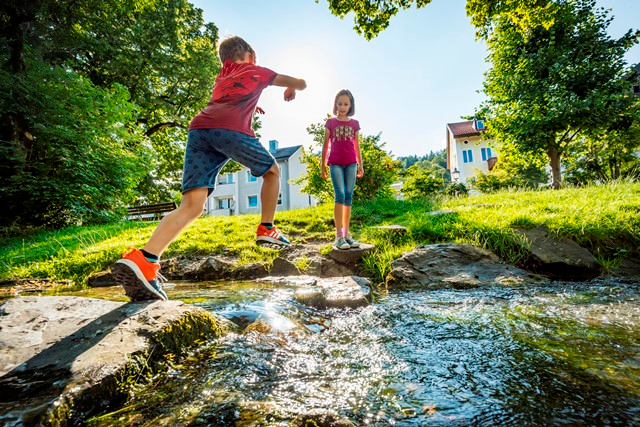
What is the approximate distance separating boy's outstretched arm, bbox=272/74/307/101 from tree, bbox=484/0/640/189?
14.0m

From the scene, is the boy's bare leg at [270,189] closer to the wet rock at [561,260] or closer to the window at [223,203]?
the wet rock at [561,260]

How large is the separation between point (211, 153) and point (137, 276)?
3.39ft

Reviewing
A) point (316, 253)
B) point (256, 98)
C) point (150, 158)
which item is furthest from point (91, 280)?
point (150, 158)

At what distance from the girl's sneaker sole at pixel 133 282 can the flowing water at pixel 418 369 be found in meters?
0.44

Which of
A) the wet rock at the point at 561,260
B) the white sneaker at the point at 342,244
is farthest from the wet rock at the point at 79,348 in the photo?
the wet rock at the point at 561,260

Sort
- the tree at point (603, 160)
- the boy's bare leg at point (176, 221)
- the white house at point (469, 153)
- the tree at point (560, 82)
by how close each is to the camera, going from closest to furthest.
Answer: the boy's bare leg at point (176, 221)
the tree at point (560, 82)
the tree at point (603, 160)
the white house at point (469, 153)

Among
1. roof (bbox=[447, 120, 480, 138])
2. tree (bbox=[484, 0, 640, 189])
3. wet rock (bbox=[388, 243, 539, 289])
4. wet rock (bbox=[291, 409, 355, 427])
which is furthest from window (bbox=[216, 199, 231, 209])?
wet rock (bbox=[291, 409, 355, 427])

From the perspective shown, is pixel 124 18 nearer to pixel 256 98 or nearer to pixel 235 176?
pixel 256 98

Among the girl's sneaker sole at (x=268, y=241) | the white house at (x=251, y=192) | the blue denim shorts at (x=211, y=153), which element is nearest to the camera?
the blue denim shorts at (x=211, y=153)

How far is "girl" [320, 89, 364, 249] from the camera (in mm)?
4098

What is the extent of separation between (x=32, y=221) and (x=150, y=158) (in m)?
4.60

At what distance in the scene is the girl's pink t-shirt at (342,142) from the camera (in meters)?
4.18

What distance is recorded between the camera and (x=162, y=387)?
1175mm

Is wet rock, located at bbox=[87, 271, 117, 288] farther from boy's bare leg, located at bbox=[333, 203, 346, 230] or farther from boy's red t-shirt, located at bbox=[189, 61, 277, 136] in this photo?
boy's bare leg, located at bbox=[333, 203, 346, 230]
